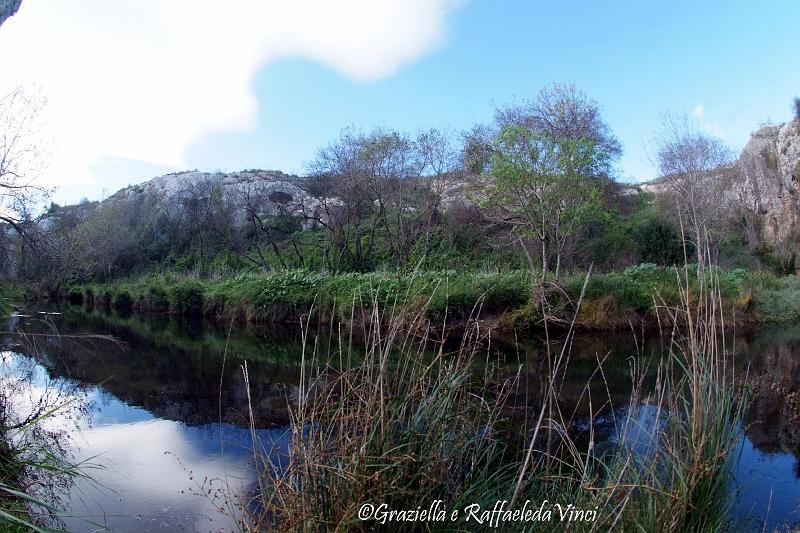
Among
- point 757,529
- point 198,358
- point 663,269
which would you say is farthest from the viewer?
point 663,269

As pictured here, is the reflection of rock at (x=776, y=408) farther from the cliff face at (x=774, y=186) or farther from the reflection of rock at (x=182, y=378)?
the cliff face at (x=774, y=186)

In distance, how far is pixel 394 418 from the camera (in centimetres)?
247

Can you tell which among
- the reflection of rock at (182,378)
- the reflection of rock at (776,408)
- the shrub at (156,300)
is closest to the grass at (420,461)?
the reflection of rock at (776,408)

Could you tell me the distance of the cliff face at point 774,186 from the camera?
22.9 metres

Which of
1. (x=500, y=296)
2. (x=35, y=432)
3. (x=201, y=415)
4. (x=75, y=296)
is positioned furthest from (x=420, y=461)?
(x=75, y=296)

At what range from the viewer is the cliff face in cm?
2286

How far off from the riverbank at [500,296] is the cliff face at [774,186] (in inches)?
240

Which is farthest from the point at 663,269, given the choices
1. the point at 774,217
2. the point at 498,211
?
the point at 774,217

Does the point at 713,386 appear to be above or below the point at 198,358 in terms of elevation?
above

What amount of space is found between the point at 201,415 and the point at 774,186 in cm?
2632

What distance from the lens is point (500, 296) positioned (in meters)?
14.2

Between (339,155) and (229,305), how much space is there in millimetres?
8609

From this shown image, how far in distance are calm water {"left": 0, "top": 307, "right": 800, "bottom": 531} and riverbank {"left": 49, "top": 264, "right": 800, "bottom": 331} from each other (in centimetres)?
103

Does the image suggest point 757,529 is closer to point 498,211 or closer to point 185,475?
point 185,475
